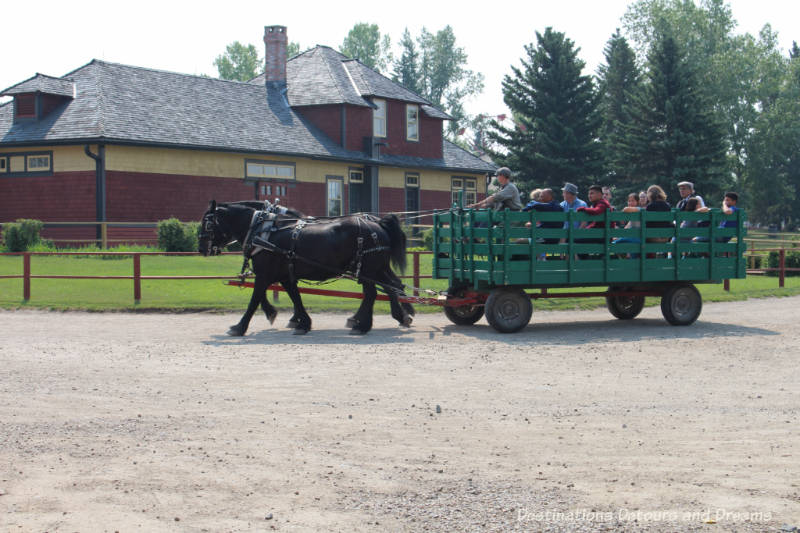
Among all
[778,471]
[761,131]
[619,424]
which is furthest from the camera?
[761,131]

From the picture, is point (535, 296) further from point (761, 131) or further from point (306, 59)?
point (761, 131)

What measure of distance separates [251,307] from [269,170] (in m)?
21.9

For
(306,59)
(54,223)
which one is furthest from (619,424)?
(306,59)

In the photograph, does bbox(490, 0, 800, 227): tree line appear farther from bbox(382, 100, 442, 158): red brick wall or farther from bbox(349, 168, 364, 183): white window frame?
bbox(349, 168, 364, 183): white window frame

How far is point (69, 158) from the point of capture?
29.8 meters

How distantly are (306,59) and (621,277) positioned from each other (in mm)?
30104

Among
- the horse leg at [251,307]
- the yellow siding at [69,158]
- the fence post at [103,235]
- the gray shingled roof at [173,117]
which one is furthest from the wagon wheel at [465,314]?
the yellow siding at [69,158]

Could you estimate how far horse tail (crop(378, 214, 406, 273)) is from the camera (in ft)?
44.6

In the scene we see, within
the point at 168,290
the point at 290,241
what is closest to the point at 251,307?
the point at 290,241

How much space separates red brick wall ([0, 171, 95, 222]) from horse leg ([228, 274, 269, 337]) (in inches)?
714

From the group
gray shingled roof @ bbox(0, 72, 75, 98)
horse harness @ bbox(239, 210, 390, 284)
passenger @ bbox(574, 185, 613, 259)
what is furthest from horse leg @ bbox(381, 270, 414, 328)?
gray shingled roof @ bbox(0, 72, 75, 98)

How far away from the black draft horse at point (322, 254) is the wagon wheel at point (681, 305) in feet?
13.7

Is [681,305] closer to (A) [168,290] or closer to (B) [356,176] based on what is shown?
(A) [168,290]

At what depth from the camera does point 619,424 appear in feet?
23.6
